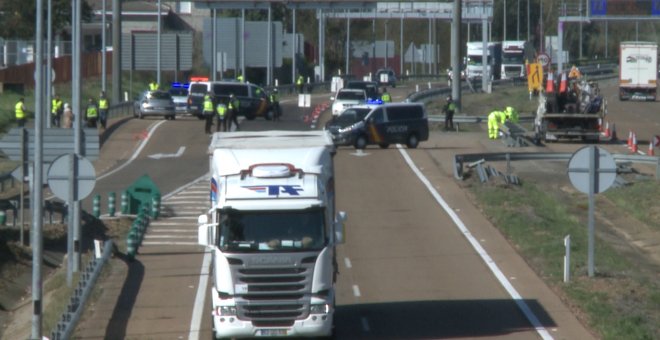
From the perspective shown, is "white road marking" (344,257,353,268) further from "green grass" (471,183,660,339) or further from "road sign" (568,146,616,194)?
"road sign" (568,146,616,194)

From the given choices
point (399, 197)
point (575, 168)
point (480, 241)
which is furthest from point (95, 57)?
point (575, 168)

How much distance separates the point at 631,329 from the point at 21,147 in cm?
1144

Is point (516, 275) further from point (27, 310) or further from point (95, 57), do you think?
point (95, 57)

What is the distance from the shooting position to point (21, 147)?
917 inches

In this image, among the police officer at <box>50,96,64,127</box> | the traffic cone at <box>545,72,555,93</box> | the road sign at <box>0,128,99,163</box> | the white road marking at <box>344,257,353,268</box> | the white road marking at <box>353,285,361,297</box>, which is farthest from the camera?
the traffic cone at <box>545,72,555,93</box>

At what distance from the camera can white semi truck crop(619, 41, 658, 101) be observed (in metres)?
82.9

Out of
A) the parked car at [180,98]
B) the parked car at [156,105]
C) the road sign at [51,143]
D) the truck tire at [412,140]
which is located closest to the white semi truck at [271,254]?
the road sign at [51,143]

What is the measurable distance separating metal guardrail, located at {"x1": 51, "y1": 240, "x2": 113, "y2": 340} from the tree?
207ft

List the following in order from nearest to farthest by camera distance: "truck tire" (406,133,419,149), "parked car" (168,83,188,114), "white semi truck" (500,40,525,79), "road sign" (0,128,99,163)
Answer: "road sign" (0,128,99,163)
"truck tire" (406,133,419,149)
"parked car" (168,83,188,114)
"white semi truck" (500,40,525,79)

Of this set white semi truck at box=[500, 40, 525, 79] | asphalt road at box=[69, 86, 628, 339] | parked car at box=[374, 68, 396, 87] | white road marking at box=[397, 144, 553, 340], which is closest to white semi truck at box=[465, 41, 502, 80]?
white semi truck at box=[500, 40, 525, 79]

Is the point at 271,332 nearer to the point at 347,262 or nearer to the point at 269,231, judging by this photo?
the point at 269,231

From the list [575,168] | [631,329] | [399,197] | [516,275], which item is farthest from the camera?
[399,197]

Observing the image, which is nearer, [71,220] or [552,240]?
[71,220]

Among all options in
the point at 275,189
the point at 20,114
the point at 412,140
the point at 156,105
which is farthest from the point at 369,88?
the point at 275,189
